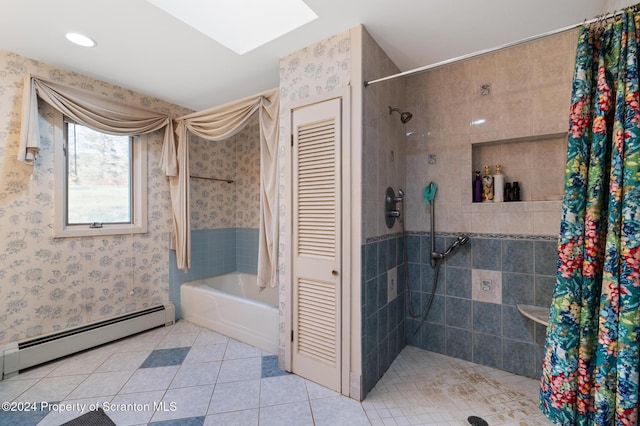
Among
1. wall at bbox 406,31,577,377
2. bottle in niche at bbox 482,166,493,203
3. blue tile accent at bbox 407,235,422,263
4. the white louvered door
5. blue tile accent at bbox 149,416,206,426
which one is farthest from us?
blue tile accent at bbox 407,235,422,263

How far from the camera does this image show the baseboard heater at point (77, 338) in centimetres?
201

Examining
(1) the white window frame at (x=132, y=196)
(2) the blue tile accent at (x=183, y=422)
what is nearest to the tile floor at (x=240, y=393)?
(2) the blue tile accent at (x=183, y=422)

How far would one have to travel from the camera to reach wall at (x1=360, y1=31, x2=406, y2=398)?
1.80 metres

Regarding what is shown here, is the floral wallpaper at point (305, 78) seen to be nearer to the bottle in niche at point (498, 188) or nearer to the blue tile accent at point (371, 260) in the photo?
the blue tile accent at point (371, 260)

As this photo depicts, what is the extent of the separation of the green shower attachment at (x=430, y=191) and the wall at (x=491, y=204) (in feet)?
0.17

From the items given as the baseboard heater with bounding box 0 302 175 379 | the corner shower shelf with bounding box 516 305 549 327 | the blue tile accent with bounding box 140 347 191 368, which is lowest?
the blue tile accent with bounding box 140 347 191 368

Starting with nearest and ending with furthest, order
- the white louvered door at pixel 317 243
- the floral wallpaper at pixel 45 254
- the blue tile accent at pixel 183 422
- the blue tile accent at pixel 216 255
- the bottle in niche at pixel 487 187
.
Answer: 1. the blue tile accent at pixel 183 422
2. the white louvered door at pixel 317 243
3. the floral wallpaper at pixel 45 254
4. the bottle in niche at pixel 487 187
5. the blue tile accent at pixel 216 255

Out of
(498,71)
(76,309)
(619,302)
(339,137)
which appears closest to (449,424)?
(619,302)

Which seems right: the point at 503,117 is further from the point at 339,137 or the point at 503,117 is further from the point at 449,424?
the point at 449,424

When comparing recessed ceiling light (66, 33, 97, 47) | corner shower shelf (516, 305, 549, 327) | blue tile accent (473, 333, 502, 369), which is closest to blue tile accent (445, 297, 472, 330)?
blue tile accent (473, 333, 502, 369)

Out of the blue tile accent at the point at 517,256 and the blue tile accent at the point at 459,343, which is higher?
the blue tile accent at the point at 517,256

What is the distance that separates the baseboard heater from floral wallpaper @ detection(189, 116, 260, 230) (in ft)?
3.38

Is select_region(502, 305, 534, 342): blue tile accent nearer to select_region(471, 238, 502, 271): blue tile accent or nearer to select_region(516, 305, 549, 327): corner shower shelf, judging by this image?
select_region(516, 305, 549, 327): corner shower shelf

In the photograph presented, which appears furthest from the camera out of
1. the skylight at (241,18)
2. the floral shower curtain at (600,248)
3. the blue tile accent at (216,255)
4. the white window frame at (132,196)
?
the blue tile accent at (216,255)
